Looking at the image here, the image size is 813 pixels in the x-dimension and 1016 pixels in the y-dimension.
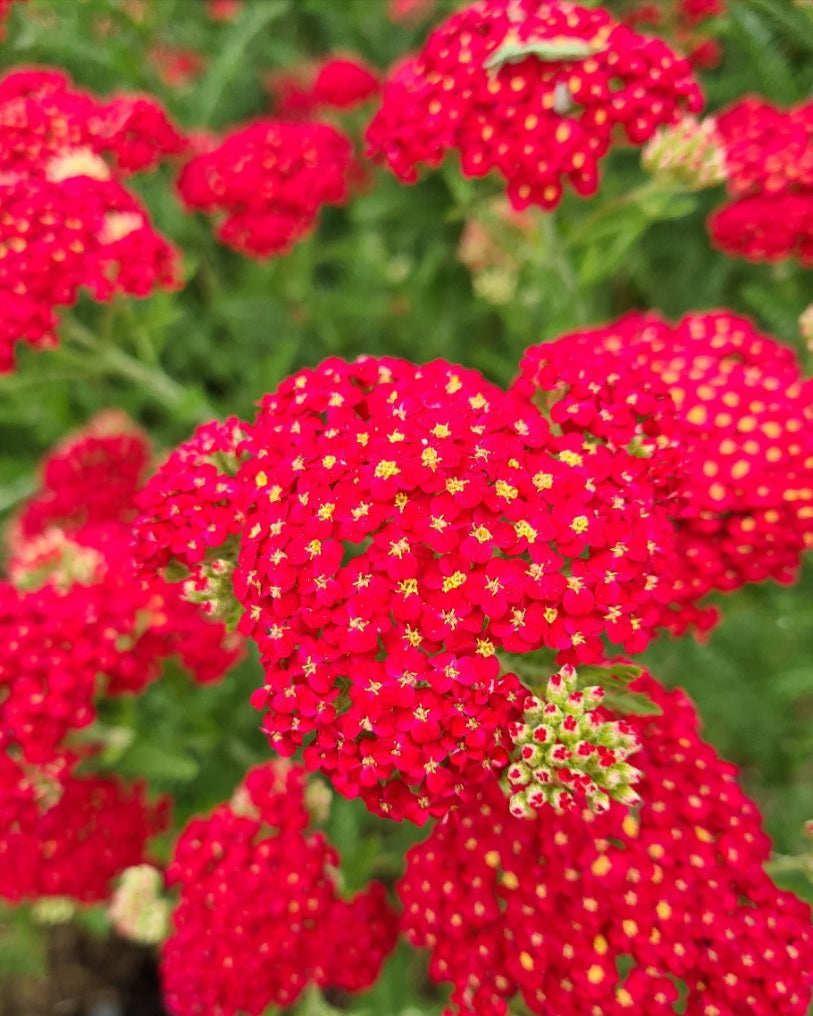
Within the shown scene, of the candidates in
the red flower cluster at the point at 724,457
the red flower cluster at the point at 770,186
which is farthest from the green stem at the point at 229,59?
the red flower cluster at the point at 724,457

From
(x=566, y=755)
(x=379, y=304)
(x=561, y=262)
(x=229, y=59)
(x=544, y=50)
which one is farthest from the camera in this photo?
(x=379, y=304)

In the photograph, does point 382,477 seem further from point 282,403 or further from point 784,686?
point 784,686

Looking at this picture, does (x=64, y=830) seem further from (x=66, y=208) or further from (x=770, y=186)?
(x=770, y=186)

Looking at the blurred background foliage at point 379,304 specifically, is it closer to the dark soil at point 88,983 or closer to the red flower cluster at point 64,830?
the red flower cluster at point 64,830

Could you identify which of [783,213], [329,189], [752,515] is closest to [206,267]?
[329,189]

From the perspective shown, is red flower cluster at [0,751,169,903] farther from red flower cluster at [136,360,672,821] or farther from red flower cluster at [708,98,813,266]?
red flower cluster at [708,98,813,266]

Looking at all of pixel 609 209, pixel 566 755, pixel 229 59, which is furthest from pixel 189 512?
pixel 229 59
